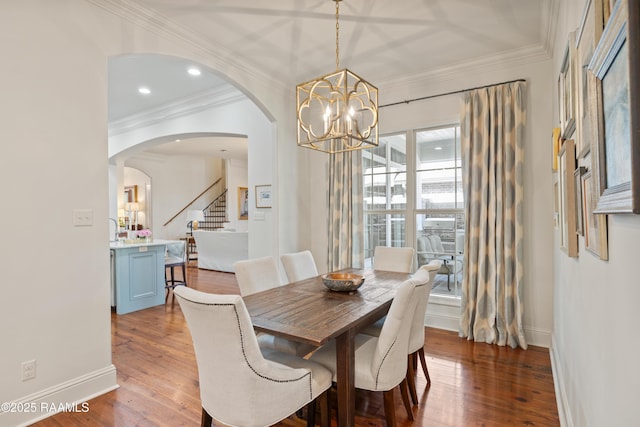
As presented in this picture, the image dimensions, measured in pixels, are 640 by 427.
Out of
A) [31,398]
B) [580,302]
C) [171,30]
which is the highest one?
[171,30]

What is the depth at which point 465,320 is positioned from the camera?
348 cm

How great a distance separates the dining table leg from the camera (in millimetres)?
1679

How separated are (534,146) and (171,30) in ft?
11.7

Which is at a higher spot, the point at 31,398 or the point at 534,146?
the point at 534,146

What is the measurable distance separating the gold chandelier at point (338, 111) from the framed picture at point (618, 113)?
4.78ft

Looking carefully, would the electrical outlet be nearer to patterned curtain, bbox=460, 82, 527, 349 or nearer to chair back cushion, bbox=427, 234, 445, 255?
patterned curtain, bbox=460, 82, 527, 349

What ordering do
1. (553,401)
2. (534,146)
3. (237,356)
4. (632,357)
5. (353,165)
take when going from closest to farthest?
(632,357)
(237,356)
(553,401)
(534,146)
(353,165)

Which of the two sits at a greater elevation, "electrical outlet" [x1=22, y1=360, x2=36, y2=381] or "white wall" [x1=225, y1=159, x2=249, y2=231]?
"white wall" [x1=225, y1=159, x2=249, y2=231]

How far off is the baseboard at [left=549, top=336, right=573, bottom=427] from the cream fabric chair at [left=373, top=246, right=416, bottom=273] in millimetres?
1348

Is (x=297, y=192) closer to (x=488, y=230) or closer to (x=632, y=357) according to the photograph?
(x=488, y=230)

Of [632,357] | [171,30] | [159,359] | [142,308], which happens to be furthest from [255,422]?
[142,308]

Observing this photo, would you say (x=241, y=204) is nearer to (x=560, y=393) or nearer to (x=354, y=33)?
(x=354, y=33)

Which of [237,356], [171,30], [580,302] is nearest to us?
[237,356]

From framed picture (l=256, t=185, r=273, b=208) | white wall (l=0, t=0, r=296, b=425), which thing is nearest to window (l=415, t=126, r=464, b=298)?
framed picture (l=256, t=185, r=273, b=208)
